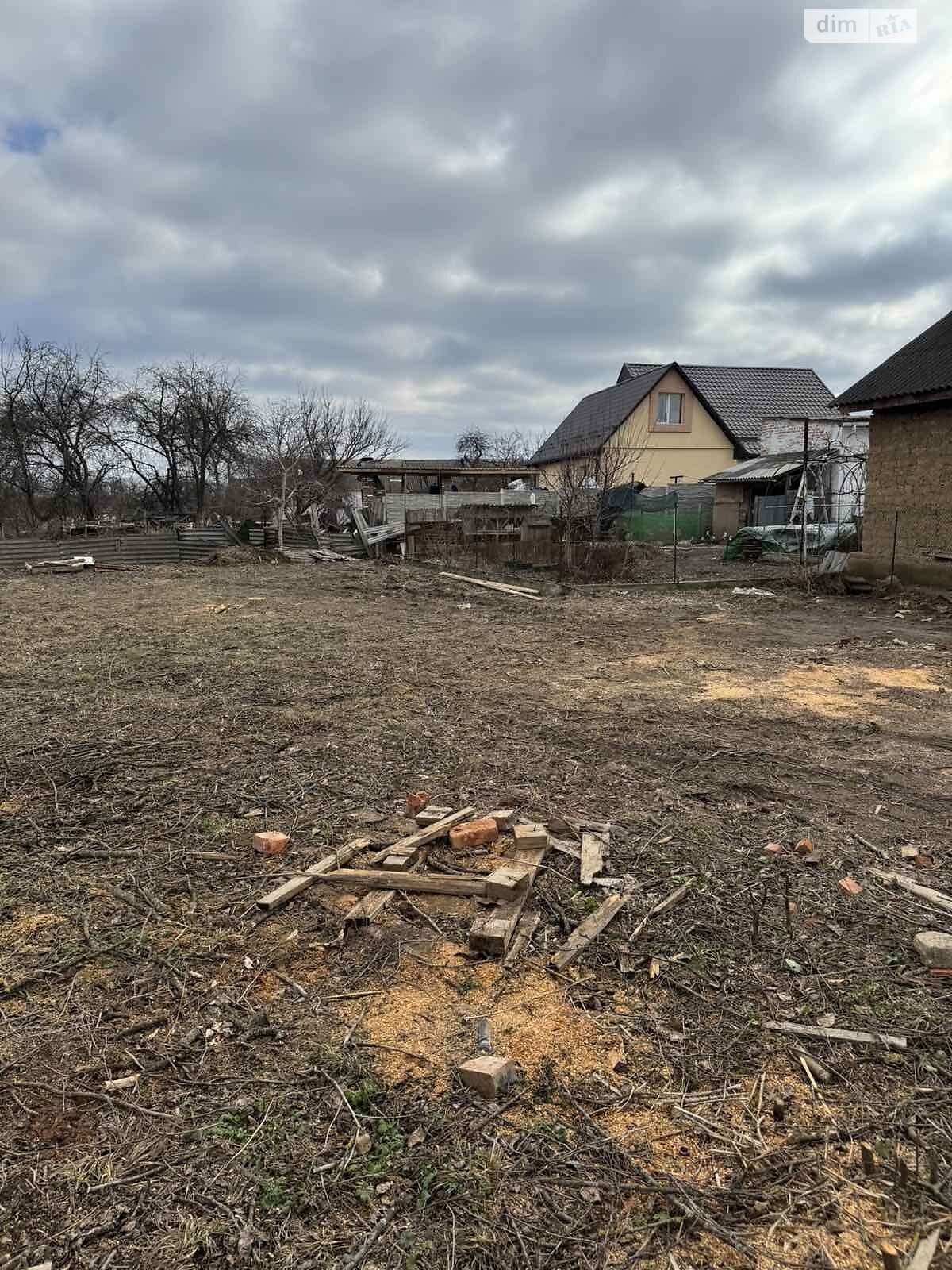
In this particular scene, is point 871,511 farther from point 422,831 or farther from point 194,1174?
point 194,1174

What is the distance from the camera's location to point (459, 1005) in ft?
8.65

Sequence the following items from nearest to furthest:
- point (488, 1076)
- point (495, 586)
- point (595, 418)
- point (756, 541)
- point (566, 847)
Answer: point (488, 1076), point (566, 847), point (495, 586), point (756, 541), point (595, 418)

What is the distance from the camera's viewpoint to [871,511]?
14.9 metres

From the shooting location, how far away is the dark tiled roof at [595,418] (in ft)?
111

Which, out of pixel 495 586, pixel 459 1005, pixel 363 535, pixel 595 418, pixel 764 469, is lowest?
pixel 459 1005

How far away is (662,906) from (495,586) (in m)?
12.6

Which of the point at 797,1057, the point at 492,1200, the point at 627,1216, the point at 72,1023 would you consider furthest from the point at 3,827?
the point at 797,1057

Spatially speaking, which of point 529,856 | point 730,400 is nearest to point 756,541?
point 730,400

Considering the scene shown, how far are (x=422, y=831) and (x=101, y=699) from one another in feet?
13.9

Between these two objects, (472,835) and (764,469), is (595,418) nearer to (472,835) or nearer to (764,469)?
(764,469)

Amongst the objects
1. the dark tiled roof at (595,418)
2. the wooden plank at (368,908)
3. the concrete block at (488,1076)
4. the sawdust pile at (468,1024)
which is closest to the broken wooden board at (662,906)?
the sawdust pile at (468,1024)

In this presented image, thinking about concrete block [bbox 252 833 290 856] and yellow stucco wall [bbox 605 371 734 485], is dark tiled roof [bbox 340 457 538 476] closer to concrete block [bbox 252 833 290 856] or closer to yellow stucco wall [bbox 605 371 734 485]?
yellow stucco wall [bbox 605 371 734 485]

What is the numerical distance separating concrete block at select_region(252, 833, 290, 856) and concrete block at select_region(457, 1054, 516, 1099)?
5.84 ft

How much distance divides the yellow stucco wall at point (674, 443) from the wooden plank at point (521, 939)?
1283 inches
